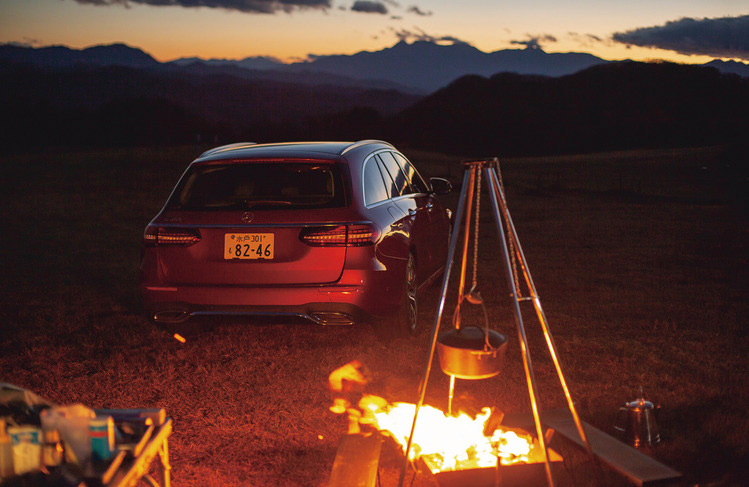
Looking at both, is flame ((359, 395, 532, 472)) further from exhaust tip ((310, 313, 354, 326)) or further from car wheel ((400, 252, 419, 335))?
car wheel ((400, 252, 419, 335))

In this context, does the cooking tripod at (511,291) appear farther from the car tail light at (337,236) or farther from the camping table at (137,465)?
the car tail light at (337,236)

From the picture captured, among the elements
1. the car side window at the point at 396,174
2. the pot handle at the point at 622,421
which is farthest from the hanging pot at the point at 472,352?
the car side window at the point at 396,174

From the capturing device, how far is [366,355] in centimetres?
605

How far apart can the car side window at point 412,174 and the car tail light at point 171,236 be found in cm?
268

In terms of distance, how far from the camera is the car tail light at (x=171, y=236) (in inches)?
226

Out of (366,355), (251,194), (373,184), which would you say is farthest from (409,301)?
(251,194)

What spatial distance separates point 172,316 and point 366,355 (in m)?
1.69

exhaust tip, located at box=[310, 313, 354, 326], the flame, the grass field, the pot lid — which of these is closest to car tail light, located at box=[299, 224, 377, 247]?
exhaust tip, located at box=[310, 313, 354, 326]

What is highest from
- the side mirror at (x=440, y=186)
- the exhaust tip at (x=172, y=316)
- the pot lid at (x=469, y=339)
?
the side mirror at (x=440, y=186)

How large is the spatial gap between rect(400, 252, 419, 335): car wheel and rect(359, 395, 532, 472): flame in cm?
187

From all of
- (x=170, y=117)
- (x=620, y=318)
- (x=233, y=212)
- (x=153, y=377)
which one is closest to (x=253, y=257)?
(x=233, y=212)

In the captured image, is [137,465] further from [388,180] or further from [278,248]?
[388,180]

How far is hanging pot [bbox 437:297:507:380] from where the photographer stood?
10.3 feet

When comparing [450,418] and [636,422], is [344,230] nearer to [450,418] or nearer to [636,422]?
[450,418]
